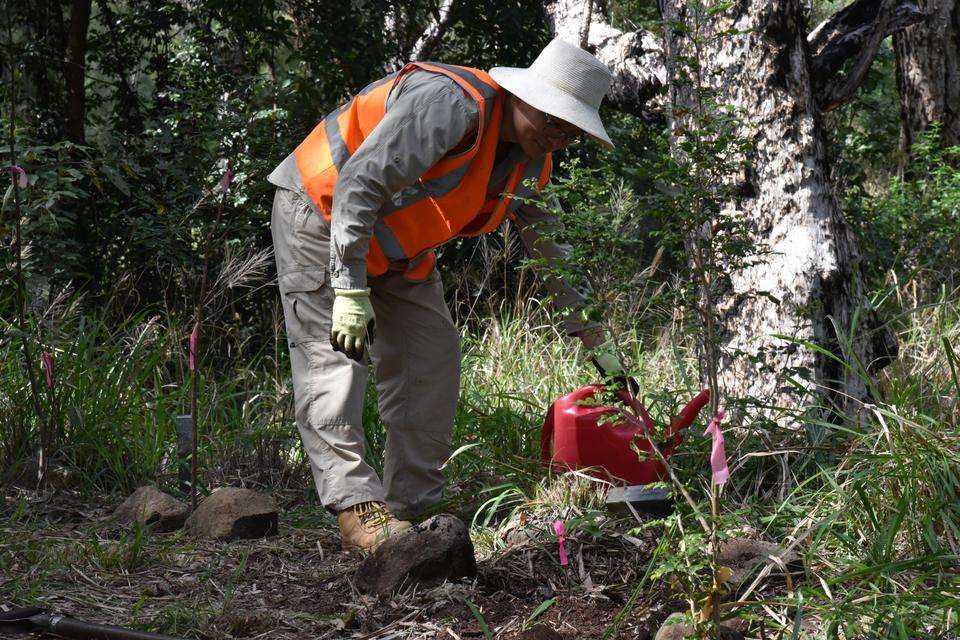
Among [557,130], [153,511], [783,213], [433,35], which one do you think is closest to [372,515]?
[153,511]

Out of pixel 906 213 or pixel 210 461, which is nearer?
pixel 210 461

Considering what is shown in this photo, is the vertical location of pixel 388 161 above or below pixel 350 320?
above

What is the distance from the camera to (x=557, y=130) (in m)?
3.15

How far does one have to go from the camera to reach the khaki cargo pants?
339cm

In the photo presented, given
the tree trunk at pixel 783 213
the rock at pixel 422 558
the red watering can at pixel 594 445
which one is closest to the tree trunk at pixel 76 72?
the tree trunk at pixel 783 213

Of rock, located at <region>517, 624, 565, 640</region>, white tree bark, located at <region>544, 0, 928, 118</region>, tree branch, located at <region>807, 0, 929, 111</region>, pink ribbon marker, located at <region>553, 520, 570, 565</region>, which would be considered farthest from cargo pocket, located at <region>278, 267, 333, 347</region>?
tree branch, located at <region>807, 0, 929, 111</region>

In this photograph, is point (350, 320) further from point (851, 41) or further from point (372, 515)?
point (851, 41)

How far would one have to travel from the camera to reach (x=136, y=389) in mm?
4406

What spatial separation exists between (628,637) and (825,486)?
2.99ft

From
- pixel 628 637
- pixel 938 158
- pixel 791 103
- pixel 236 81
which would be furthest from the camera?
pixel 938 158

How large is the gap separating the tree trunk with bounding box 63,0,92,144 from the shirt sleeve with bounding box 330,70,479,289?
14.4 ft

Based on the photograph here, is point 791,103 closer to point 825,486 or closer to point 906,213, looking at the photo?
point 825,486

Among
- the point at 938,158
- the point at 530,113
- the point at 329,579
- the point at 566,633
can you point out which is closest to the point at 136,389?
the point at 329,579

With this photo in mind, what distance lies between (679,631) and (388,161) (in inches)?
59.4
